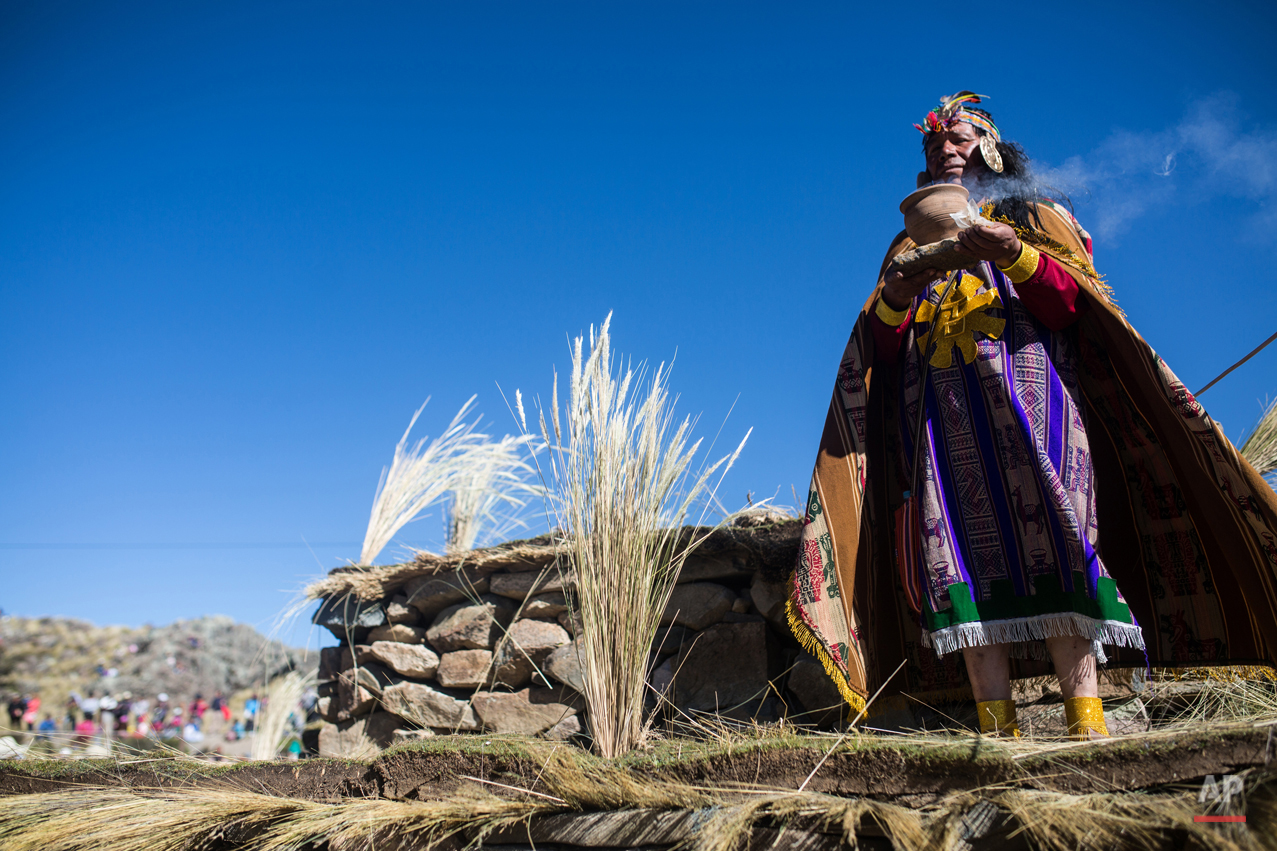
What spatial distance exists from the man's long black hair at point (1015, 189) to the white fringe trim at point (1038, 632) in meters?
1.00

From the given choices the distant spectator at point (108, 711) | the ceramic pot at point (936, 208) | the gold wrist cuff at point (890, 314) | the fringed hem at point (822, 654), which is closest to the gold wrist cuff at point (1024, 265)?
the ceramic pot at point (936, 208)

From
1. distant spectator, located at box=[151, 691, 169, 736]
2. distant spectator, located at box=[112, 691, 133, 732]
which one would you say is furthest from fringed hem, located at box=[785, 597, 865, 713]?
distant spectator, located at box=[151, 691, 169, 736]

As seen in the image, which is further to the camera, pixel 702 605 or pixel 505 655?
pixel 505 655

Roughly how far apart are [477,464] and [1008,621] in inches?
117

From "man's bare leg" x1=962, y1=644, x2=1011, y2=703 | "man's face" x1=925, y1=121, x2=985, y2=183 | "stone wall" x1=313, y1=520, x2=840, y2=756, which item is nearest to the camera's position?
"man's bare leg" x1=962, y1=644, x2=1011, y2=703

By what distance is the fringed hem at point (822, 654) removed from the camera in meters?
1.57

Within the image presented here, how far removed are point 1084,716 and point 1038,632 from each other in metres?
0.16

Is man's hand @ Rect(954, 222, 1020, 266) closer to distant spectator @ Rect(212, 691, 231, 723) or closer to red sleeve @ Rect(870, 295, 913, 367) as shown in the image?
red sleeve @ Rect(870, 295, 913, 367)

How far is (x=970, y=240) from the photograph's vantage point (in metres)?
1.56

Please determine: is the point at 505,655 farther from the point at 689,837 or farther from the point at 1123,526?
the point at 1123,526

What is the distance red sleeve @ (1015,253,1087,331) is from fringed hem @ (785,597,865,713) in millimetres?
882

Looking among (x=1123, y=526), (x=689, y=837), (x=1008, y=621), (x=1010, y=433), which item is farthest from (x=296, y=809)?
(x=1123, y=526)

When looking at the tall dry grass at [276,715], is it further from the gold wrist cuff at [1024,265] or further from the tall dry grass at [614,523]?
the gold wrist cuff at [1024,265]

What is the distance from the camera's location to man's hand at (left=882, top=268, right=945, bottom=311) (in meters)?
1.73
